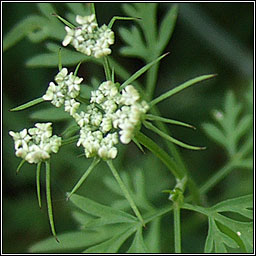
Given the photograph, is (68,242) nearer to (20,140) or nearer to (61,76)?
(20,140)

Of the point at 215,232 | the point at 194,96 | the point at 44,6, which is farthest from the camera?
the point at 194,96

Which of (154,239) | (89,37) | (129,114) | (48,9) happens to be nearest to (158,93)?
(48,9)

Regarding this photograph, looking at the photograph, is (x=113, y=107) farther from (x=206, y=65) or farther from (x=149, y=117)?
(x=206, y=65)

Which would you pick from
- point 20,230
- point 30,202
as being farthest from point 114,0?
point 20,230

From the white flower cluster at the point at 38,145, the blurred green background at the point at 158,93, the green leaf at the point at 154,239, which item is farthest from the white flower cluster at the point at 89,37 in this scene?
the blurred green background at the point at 158,93

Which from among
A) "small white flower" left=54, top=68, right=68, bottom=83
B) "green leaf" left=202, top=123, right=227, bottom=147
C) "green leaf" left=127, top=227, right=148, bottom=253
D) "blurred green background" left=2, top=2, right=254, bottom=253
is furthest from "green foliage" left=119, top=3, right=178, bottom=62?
"green leaf" left=127, top=227, right=148, bottom=253

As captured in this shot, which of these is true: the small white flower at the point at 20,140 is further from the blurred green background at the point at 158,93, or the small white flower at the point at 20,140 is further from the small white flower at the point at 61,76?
the blurred green background at the point at 158,93
